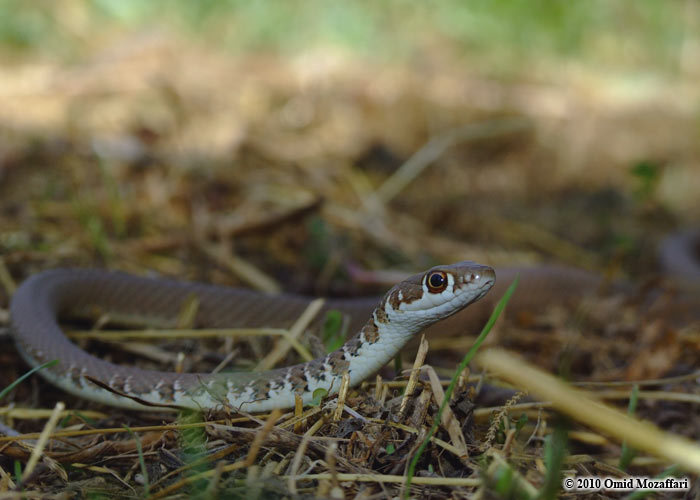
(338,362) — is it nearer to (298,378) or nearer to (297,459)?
(298,378)

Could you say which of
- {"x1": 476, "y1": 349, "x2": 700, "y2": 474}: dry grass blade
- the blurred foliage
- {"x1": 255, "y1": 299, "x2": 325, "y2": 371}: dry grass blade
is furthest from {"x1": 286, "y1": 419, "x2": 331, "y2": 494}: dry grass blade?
the blurred foliage

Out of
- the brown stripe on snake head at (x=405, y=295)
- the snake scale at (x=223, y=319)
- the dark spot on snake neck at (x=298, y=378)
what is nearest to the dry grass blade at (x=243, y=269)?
the snake scale at (x=223, y=319)

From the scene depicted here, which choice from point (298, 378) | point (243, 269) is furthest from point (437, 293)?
point (243, 269)

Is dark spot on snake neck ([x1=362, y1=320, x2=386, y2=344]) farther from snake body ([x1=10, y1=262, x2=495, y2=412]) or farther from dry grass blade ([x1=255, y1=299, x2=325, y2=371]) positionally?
dry grass blade ([x1=255, y1=299, x2=325, y2=371])

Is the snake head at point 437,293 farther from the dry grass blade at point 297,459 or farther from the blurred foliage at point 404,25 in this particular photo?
the blurred foliage at point 404,25

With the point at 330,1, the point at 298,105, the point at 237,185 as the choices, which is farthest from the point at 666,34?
the point at 237,185

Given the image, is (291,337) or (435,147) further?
(435,147)
